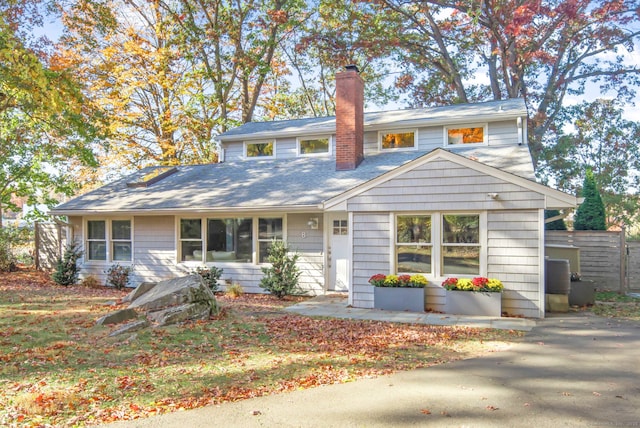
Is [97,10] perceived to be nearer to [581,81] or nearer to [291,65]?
[291,65]

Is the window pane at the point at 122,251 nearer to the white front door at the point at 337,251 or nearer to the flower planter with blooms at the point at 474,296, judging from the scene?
the white front door at the point at 337,251

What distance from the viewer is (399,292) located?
9273mm

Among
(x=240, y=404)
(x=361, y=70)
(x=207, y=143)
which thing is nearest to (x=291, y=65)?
(x=361, y=70)

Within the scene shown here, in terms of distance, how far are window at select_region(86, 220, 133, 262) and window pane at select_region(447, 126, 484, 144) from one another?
1020 centimetres

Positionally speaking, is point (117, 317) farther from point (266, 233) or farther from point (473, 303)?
point (473, 303)

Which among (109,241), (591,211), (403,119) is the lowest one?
(109,241)

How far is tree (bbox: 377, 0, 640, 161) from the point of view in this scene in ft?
58.4

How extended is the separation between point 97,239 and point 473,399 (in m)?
13.0

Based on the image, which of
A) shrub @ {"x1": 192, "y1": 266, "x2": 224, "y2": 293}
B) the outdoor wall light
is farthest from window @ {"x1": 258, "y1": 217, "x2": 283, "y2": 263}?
shrub @ {"x1": 192, "y1": 266, "x2": 224, "y2": 293}

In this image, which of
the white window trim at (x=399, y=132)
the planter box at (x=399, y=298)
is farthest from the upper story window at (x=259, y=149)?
the planter box at (x=399, y=298)

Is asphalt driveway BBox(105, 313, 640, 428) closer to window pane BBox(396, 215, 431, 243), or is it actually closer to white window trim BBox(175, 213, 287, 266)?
window pane BBox(396, 215, 431, 243)

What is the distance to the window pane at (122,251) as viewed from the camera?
13781mm

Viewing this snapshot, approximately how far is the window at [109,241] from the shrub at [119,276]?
394 millimetres

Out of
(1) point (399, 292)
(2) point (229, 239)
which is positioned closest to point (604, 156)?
(1) point (399, 292)
